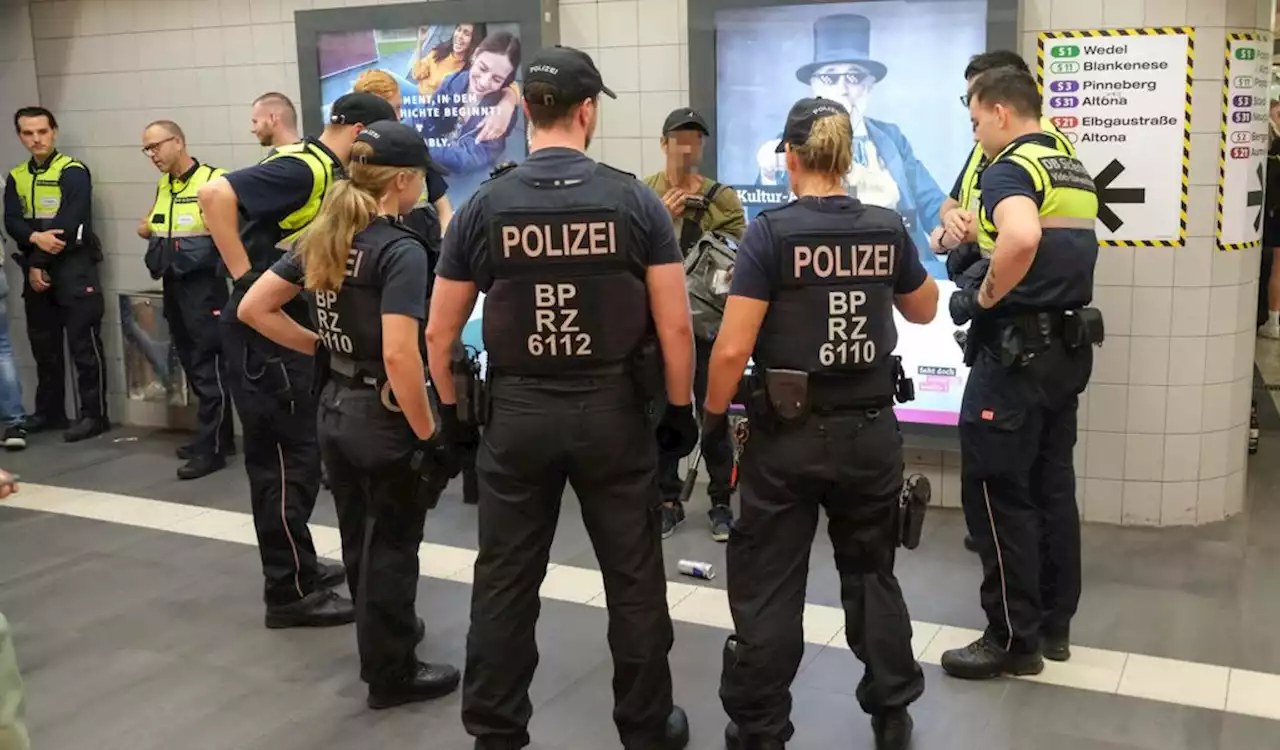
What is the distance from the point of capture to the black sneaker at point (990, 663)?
362cm

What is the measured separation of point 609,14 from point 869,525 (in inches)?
131

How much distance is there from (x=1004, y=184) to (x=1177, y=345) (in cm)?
192

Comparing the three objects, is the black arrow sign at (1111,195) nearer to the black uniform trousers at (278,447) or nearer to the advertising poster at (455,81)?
the advertising poster at (455,81)

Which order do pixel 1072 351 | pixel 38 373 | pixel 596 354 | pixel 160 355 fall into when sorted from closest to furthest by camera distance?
pixel 596 354
pixel 1072 351
pixel 160 355
pixel 38 373

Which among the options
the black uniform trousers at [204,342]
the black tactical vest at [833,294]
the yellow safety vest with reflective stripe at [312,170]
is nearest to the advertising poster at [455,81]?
the black uniform trousers at [204,342]

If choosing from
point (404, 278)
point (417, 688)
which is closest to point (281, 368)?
point (404, 278)

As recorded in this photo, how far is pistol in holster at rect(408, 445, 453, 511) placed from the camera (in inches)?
131

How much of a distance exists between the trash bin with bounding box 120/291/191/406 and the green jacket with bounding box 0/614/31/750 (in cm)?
496

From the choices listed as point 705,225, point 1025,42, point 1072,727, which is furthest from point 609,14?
point 1072,727

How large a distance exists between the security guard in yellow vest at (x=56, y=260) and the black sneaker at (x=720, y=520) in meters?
4.16

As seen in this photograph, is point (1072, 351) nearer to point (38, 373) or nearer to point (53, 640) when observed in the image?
point (53, 640)

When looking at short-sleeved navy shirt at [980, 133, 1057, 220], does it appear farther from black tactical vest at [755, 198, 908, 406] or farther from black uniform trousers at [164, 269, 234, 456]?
black uniform trousers at [164, 269, 234, 456]

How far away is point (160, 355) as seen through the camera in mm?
6801

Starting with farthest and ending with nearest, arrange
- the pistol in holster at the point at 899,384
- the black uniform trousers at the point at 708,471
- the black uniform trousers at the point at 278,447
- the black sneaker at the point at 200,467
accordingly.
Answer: the black sneaker at the point at 200,467, the black uniform trousers at the point at 708,471, the black uniform trousers at the point at 278,447, the pistol in holster at the point at 899,384
